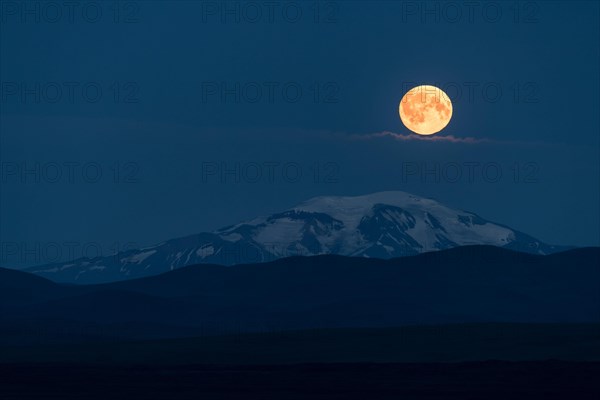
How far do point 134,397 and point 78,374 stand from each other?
645 inches

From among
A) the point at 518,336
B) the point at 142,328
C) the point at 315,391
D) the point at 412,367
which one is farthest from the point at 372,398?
the point at 142,328

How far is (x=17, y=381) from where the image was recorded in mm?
65188

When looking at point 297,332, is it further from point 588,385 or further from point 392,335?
point 588,385

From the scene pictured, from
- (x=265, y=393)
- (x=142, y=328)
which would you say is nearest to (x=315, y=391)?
(x=265, y=393)

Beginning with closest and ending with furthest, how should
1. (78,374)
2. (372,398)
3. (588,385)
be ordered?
(372,398), (588,385), (78,374)

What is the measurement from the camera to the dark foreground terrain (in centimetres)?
5716

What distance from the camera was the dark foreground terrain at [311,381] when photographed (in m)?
57.2

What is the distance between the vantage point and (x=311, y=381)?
65.1 metres

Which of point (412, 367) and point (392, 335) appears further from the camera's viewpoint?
point (392, 335)

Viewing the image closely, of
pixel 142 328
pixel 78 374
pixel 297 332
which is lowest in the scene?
pixel 142 328

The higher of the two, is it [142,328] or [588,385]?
[588,385]

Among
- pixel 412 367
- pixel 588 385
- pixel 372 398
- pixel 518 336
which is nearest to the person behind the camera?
pixel 372 398

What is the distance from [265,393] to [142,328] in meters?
124

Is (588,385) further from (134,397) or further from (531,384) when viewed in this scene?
(134,397)
